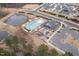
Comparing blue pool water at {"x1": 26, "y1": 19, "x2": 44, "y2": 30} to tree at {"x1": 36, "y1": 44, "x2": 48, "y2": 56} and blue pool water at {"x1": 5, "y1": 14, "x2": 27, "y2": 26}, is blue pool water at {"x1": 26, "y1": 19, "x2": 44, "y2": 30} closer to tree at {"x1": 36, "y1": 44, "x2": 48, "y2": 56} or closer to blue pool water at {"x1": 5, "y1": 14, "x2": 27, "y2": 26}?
blue pool water at {"x1": 5, "y1": 14, "x2": 27, "y2": 26}

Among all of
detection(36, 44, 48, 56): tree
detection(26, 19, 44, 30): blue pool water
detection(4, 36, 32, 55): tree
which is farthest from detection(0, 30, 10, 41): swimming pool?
detection(36, 44, 48, 56): tree

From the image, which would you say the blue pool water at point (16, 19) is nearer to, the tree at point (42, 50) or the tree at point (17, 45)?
the tree at point (17, 45)

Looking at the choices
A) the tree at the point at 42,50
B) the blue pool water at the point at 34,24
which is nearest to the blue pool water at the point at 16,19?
the blue pool water at the point at 34,24

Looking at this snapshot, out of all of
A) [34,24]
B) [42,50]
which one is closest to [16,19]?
[34,24]

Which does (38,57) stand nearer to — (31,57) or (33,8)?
(31,57)

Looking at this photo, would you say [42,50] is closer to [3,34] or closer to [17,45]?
[17,45]
